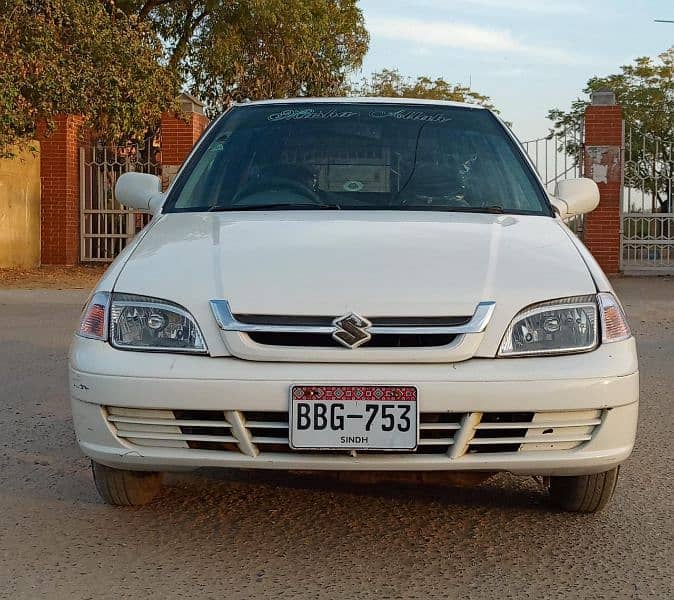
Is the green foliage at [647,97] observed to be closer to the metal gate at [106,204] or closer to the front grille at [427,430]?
the metal gate at [106,204]

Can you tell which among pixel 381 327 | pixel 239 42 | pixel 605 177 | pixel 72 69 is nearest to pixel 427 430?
pixel 381 327

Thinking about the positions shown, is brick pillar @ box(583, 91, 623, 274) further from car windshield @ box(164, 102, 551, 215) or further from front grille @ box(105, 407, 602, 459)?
front grille @ box(105, 407, 602, 459)

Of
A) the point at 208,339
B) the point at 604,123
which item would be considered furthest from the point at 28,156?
the point at 208,339

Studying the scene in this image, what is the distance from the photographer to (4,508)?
398cm

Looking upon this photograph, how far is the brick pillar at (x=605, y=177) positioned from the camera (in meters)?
17.3

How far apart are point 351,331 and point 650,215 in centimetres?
1515

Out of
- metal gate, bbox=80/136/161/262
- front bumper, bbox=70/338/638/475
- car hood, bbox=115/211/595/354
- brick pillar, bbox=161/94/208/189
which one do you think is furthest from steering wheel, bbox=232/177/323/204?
metal gate, bbox=80/136/161/262

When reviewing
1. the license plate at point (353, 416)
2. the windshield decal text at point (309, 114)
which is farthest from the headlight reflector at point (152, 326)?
the windshield decal text at point (309, 114)

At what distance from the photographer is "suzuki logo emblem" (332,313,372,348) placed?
10.5 feet

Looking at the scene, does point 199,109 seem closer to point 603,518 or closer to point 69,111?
point 69,111

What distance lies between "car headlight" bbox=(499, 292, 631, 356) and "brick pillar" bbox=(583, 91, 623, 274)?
14248mm

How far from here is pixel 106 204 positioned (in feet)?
64.9

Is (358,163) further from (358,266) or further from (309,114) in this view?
(358,266)

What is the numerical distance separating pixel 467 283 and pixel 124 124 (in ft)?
46.0
